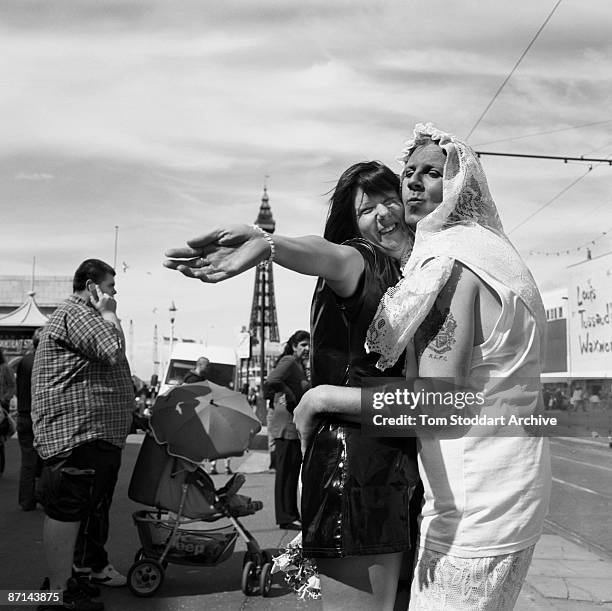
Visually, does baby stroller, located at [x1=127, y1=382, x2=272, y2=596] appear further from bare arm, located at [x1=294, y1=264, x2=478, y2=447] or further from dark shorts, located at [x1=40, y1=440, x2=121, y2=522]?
bare arm, located at [x1=294, y1=264, x2=478, y2=447]

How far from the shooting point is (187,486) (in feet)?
16.5

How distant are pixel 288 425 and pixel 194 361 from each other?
1499 centimetres

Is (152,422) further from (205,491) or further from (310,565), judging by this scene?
(310,565)

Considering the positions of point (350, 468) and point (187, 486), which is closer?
point (350, 468)

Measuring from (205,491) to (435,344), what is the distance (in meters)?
3.72

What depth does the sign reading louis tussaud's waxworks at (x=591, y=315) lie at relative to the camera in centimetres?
2567

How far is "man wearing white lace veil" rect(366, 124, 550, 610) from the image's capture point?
162cm

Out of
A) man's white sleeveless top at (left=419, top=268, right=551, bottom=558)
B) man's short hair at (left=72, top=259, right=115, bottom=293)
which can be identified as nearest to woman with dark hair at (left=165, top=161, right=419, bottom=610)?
man's white sleeveless top at (left=419, top=268, right=551, bottom=558)

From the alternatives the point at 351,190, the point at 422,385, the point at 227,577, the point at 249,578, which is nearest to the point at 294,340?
the point at 227,577

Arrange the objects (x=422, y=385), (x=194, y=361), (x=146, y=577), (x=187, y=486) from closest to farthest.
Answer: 1. (x=422, y=385)
2. (x=146, y=577)
3. (x=187, y=486)
4. (x=194, y=361)

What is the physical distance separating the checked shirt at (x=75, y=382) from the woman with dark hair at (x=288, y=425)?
2.80m

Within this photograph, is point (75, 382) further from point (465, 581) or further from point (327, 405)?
point (465, 581)

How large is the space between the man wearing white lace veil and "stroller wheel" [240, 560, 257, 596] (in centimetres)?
335

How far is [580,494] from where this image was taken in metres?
9.48
